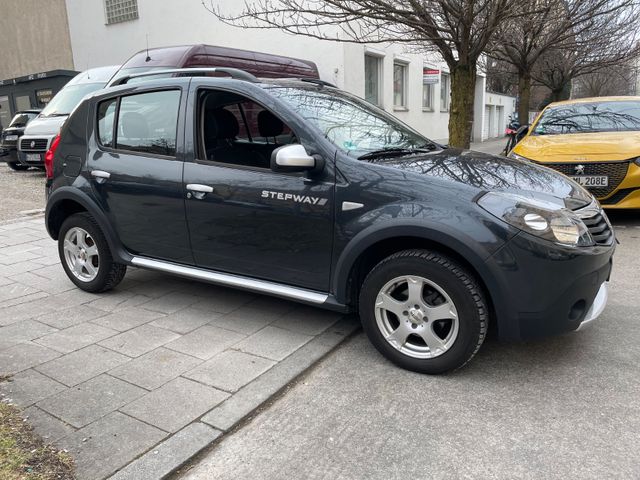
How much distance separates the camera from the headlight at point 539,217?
2826 mm

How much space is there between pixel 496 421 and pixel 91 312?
3.18m

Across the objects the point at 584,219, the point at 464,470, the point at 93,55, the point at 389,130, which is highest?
the point at 93,55

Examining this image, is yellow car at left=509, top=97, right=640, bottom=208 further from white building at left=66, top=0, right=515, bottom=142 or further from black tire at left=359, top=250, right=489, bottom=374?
white building at left=66, top=0, right=515, bottom=142

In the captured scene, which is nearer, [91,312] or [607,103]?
[91,312]

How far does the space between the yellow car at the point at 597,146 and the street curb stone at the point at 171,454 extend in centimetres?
542

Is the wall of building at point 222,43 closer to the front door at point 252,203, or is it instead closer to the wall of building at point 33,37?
the wall of building at point 33,37

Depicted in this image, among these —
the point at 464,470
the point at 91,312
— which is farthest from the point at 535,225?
the point at 91,312

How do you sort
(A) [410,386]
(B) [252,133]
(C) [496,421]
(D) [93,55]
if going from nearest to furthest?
1. (C) [496,421]
2. (A) [410,386]
3. (B) [252,133]
4. (D) [93,55]

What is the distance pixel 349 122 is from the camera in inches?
148

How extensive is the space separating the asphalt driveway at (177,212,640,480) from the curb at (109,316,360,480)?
0.07m

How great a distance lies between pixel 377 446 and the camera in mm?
2561

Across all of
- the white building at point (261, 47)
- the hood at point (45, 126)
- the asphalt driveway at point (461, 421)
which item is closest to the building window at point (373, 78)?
the white building at point (261, 47)

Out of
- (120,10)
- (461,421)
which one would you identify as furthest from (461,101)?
(120,10)

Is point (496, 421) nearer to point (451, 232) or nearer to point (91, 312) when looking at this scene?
point (451, 232)
